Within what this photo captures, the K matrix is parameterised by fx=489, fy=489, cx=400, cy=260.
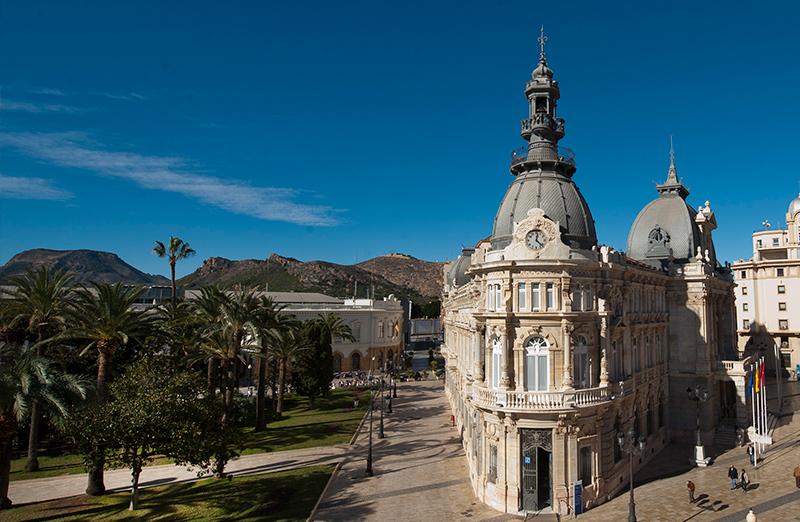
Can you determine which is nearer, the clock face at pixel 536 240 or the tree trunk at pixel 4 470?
the tree trunk at pixel 4 470

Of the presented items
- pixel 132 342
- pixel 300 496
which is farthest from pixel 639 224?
pixel 132 342

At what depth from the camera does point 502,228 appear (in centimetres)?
3312

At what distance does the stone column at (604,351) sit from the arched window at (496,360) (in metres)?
6.10

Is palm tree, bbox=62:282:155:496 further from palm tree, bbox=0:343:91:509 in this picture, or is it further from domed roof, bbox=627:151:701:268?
domed roof, bbox=627:151:701:268

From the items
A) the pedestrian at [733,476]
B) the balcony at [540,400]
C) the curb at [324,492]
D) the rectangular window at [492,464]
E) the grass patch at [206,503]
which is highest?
the balcony at [540,400]

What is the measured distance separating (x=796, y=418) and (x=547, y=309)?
3830 cm

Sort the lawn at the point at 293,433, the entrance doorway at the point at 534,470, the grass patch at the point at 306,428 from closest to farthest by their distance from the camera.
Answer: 1. the entrance doorway at the point at 534,470
2. the lawn at the point at 293,433
3. the grass patch at the point at 306,428

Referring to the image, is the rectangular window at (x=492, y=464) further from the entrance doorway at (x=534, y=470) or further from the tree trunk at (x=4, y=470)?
the tree trunk at (x=4, y=470)

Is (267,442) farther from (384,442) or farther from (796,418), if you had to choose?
(796,418)

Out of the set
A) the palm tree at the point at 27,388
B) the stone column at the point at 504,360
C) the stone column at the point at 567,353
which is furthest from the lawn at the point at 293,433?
the stone column at the point at 567,353

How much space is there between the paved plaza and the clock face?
14.8 metres

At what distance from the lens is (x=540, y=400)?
26625 mm

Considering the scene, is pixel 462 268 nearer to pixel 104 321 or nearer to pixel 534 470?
pixel 534 470

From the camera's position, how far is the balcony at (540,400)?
26.5 m
